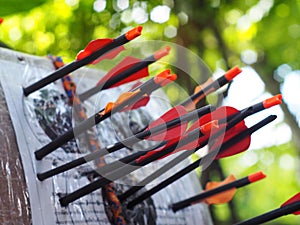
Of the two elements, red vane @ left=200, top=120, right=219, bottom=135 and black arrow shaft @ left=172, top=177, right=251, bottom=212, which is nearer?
red vane @ left=200, top=120, right=219, bottom=135

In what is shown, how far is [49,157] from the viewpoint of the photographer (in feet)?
1.89

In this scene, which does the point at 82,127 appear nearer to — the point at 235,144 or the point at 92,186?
the point at 92,186

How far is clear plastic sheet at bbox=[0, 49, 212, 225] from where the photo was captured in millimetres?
518

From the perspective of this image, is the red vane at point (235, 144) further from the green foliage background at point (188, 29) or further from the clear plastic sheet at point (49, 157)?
the green foliage background at point (188, 29)

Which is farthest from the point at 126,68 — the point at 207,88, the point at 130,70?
the point at 207,88

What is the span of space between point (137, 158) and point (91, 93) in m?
0.19

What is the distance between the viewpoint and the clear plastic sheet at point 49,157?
0.52 metres

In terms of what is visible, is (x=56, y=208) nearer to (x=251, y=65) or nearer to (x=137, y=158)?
(x=137, y=158)

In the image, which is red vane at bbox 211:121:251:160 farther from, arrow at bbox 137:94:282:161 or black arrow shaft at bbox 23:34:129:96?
black arrow shaft at bbox 23:34:129:96

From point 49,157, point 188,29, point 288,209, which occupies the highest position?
point 188,29

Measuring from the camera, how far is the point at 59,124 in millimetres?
637

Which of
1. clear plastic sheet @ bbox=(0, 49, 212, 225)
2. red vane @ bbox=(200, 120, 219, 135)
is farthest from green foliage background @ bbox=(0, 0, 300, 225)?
red vane @ bbox=(200, 120, 219, 135)

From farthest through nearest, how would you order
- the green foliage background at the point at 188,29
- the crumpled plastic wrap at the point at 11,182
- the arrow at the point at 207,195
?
the green foliage background at the point at 188,29, the arrow at the point at 207,195, the crumpled plastic wrap at the point at 11,182

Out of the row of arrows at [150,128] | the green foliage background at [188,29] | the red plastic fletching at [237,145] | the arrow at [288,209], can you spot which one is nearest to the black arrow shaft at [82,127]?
the row of arrows at [150,128]
